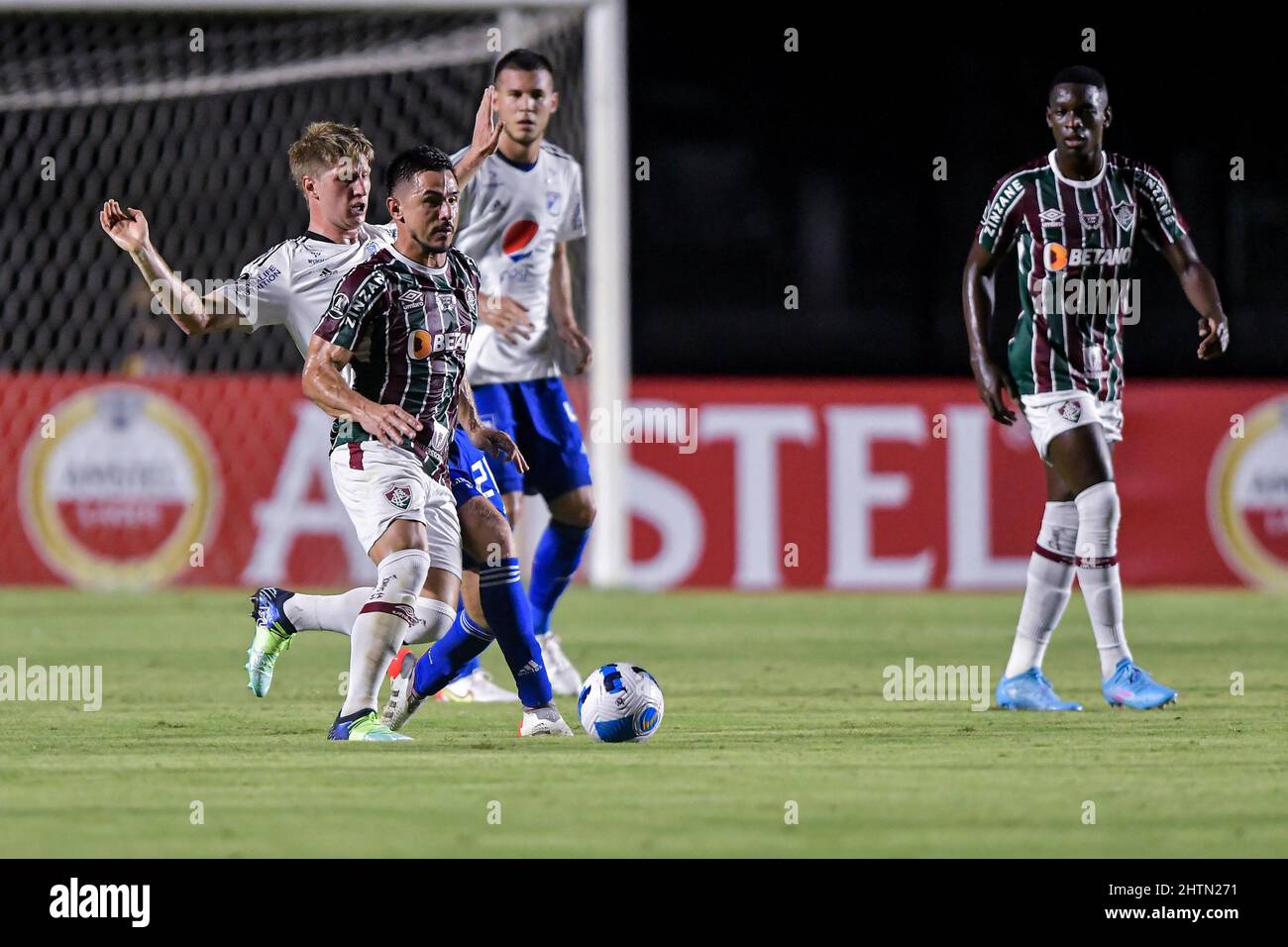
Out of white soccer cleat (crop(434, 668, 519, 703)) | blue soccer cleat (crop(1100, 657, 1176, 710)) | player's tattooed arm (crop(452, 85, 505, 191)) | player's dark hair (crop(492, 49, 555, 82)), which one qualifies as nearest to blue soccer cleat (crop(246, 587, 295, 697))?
white soccer cleat (crop(434, 668, 519, 703))

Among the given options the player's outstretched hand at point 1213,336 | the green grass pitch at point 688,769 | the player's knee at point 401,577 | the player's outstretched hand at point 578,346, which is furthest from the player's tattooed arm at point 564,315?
the player's outstretched hand at point 1213,336

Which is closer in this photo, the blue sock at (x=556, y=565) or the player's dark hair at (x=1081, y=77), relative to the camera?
the player's dark hair at (x=1081, y=77)

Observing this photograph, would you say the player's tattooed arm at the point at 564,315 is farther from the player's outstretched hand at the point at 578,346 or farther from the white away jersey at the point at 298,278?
the white away jersey at the point at 298,278

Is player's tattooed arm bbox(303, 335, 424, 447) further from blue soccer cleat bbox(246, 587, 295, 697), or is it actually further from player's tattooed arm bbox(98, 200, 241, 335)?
blue soccer cleat bbox(246, 587, 295, 697)

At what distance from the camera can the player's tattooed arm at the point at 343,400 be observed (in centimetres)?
613

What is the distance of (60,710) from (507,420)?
75.1 inches

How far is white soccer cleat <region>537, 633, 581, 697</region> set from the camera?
814 centimetres

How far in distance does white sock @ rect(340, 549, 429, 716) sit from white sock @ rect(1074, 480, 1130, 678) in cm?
247

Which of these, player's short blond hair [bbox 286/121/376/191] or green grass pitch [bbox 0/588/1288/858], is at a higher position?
player's short blond hair [bbox 286/121/376/191]

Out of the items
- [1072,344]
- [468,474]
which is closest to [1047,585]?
[1072,344]

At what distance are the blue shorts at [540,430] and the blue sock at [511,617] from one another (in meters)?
1.60

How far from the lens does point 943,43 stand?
22.1 meters

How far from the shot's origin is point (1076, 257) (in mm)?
7527

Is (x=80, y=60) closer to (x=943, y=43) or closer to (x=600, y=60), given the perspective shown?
(x=600, y=60)
